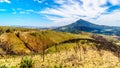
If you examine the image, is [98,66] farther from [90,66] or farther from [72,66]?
[72,66]

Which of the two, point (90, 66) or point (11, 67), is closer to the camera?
point (11, 67)

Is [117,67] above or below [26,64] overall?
below

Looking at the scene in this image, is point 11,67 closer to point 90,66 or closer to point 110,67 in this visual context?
point 90,66

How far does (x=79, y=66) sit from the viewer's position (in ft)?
479

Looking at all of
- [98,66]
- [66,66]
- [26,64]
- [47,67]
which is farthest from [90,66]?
[26,64]

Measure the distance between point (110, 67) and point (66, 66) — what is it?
33.9 meters

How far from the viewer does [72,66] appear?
144 metres

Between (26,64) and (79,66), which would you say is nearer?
(26,64)

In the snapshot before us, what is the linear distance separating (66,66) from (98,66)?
26.3 metres

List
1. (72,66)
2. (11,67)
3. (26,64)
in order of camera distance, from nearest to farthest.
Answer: (26,64) < (11,67) < (72,66)

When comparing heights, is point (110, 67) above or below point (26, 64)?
below

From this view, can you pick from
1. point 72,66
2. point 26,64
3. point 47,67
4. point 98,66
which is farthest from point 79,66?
point 26,64

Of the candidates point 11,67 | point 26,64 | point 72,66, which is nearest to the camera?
point 26,64

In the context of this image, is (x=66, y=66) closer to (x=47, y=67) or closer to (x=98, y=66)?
(x=47, y=67)
